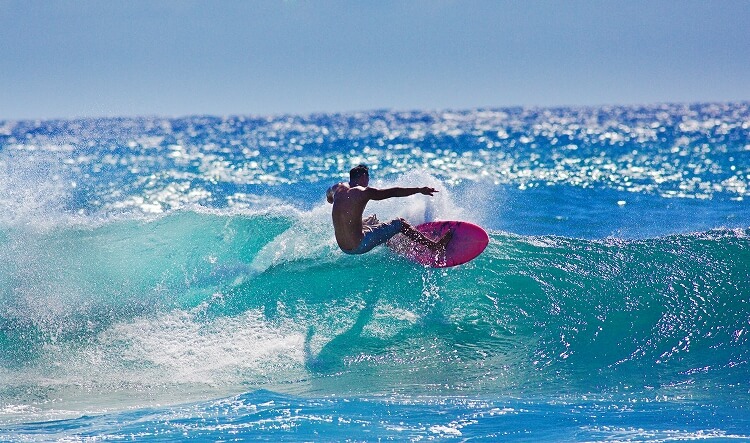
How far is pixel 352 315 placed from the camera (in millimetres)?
8422

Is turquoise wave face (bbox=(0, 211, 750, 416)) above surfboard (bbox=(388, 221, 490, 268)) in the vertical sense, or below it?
below

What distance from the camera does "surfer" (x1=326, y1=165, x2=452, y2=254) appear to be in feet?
25.7

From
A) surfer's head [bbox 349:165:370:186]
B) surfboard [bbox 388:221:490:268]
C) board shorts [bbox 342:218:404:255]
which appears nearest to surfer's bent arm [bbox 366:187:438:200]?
surfer's head [bbox 349:165:370:186]

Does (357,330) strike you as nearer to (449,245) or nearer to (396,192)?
(396,192)

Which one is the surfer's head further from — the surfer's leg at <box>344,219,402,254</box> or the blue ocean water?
the blue ocean water

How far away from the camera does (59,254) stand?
9.69 metres

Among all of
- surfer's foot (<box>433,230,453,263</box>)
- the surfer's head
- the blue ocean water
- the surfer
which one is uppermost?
the surfer's head

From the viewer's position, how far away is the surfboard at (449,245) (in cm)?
903

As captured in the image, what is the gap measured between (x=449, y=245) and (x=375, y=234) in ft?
3.52

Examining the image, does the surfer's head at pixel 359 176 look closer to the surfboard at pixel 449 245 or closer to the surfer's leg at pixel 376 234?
the surfer's leg at pixel 376 234

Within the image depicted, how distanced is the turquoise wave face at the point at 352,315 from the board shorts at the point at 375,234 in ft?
2.08

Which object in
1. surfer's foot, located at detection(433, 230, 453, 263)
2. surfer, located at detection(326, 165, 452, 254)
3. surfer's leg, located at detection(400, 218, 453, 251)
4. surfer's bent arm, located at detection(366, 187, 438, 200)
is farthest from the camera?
surfer's foot, located at detection(433, 230, 453, 263)

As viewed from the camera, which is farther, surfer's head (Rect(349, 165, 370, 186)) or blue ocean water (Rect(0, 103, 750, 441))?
surfer's head (Rect(349, 165, 370, 186))

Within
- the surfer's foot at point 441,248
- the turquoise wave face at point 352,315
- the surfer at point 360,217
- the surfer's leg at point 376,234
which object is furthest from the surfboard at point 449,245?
the surfer's leg at point 376,234
